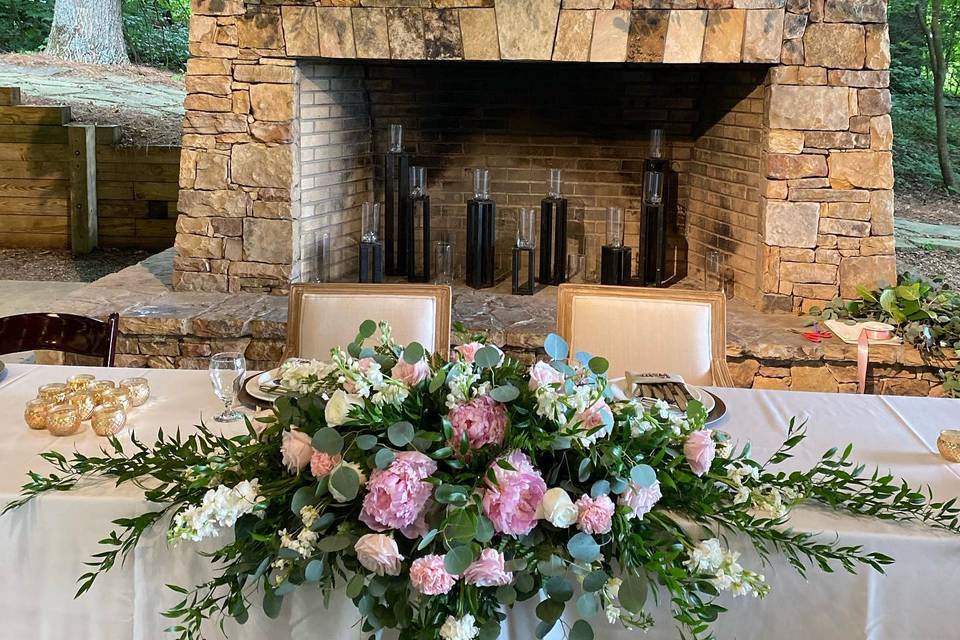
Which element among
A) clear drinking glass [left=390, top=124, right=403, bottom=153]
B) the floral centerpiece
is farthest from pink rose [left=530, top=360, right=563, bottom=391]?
clear drinking glass [left=390, top=124, right=403, bottom=153]

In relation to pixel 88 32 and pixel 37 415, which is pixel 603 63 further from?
pixel 88 32

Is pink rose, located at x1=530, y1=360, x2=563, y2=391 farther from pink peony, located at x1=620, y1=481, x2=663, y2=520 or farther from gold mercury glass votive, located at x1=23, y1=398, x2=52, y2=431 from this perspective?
gold mercury glass votive, located at x1=23, y1=398, x2=52, y2=431

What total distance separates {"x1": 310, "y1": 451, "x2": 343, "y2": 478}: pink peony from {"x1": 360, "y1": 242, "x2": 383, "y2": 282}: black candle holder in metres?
3.10

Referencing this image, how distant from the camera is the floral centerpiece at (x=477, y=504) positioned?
126 centimetres

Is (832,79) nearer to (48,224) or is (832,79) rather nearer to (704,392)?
(704,392)

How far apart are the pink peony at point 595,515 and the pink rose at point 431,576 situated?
0.57 ft

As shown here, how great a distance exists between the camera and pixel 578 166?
492cm

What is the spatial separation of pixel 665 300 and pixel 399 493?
141 cm

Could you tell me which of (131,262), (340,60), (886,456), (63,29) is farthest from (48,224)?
(886,456)

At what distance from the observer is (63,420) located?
1.82 meters

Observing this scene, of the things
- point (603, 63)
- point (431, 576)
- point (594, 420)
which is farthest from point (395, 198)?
point (431, 576)

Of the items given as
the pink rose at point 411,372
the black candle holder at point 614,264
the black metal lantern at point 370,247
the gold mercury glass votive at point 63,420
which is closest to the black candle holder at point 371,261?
the black metal lantern at point 370,247

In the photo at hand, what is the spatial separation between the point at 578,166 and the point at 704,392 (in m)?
2.97

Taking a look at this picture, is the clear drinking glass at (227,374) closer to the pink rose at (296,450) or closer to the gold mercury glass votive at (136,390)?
the gold mercury glass votive at (136,390)
